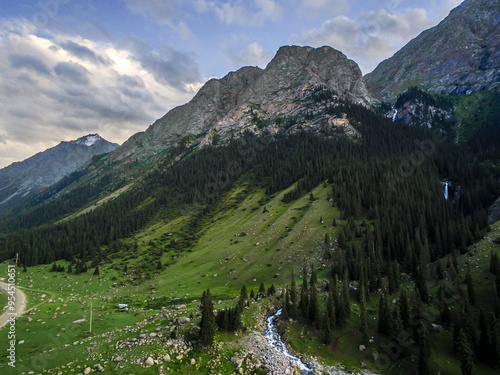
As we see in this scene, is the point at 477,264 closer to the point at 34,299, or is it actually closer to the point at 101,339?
the point at 101,339

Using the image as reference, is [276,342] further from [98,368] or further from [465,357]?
[98,368]

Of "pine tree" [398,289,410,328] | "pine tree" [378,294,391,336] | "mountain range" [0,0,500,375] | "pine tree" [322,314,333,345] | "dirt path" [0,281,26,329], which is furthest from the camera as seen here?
"dirt path" [0,281,26,329]

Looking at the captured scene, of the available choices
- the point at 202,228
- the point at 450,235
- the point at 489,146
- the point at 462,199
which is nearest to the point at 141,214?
the point at 202,228

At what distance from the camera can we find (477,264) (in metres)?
60.9

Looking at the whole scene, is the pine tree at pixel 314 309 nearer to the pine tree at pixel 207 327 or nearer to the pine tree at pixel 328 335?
the pine tree at pixel 328 335

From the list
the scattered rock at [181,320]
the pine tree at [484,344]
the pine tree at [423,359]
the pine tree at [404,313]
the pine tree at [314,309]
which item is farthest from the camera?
the pine tree at [314,309]

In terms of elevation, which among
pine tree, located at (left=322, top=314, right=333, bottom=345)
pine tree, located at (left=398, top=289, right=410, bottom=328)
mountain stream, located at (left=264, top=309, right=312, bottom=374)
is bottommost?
mountain stream, located at (left=264, top=309, right=312, bottom=374)

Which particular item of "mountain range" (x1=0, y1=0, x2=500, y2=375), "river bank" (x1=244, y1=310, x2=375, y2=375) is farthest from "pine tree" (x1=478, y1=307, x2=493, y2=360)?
"river bank" (x1=244, y1=310, x2=375, y2=375)

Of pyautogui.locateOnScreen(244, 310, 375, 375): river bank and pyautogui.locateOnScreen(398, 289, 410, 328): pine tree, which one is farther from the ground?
pyautogui.locateOnScreen(398, 289, 410, 328): pine tree

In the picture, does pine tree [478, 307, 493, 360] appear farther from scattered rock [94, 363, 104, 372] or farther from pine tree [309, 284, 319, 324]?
scattered rock [94, 363, 104, 372]

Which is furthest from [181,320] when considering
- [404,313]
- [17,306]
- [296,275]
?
[296,275]

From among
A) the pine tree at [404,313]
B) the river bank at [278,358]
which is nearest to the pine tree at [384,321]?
the pine tree at [404,313]

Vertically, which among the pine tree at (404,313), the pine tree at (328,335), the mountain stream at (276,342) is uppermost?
the pine tree at (404,313)

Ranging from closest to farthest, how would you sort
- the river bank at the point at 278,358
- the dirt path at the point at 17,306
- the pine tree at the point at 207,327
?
the river bank at the point at 278,358 → the pine tree at the point at 207,327 → the dirt path at the point at 17,306
